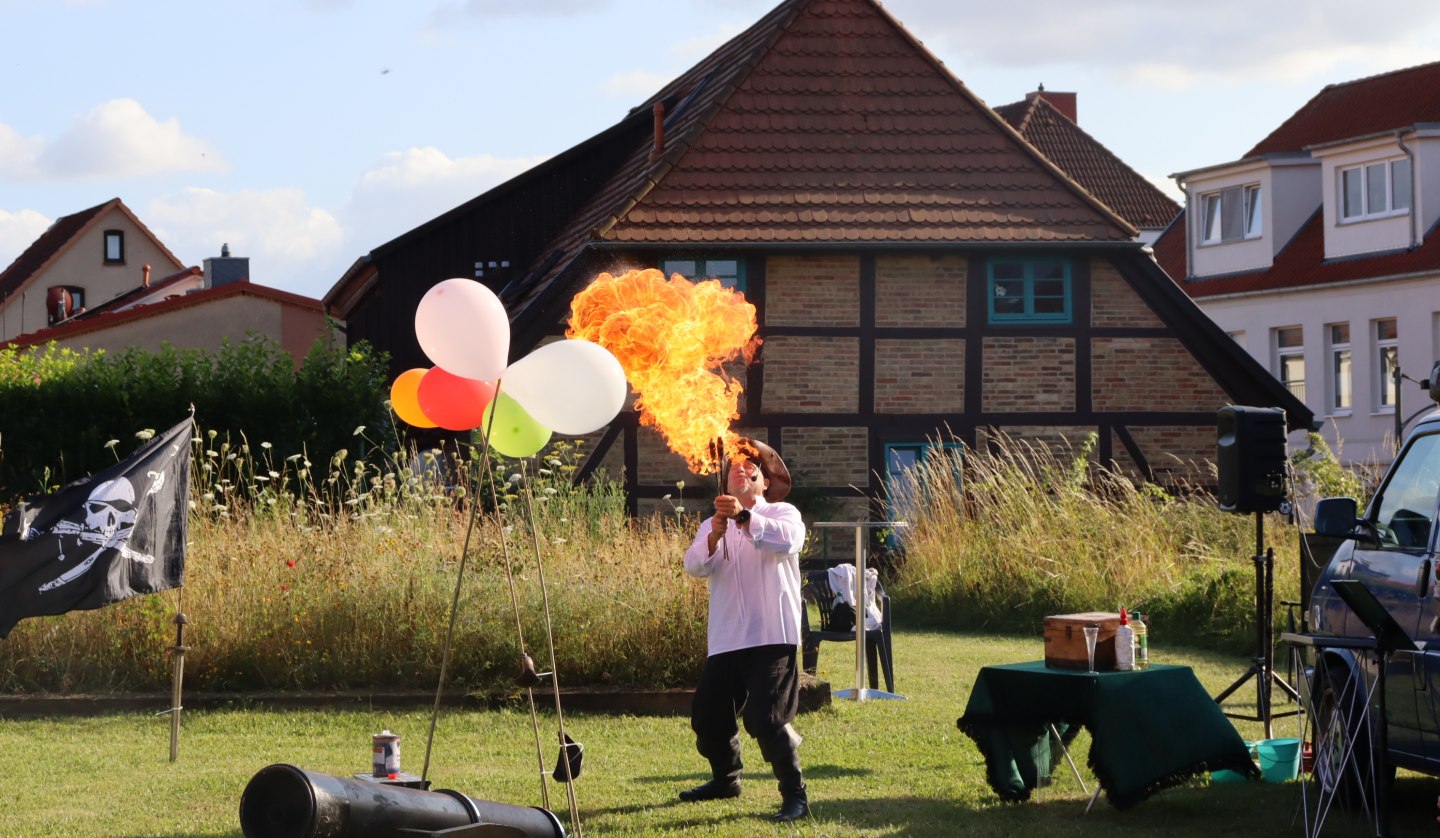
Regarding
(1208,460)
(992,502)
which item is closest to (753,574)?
(992,502)

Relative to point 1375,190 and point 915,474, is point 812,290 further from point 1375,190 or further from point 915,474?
point 1375,190

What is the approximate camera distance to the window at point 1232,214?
37.4 meters

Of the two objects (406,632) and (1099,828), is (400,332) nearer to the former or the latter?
(406,632)

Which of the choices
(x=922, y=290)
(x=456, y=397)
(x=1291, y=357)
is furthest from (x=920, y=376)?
(x=1291, y=357)

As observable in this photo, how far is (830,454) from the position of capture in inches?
894

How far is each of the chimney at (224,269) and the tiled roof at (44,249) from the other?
1549 cm

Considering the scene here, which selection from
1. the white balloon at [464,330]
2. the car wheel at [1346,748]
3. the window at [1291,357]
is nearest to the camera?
the car wheel at [1346,748]

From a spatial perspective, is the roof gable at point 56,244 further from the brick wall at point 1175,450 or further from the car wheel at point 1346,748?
the car wheel at point 1346,748

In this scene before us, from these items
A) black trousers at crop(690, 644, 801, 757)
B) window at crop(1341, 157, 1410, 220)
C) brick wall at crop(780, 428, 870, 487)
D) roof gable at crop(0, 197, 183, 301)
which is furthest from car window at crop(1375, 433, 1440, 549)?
roof gable at crop(0, 197, 183, 301)

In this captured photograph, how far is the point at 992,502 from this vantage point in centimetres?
1972

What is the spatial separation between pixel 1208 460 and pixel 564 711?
1427 cm

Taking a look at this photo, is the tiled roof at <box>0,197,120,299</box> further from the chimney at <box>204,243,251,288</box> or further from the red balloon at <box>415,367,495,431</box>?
the red balloon at <box>415,367,495,431</box>

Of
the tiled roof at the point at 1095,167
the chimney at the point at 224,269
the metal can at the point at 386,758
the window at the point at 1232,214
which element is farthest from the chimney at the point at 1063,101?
the metal can at the point at 386,758

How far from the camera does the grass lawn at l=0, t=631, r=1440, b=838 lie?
314 inches
